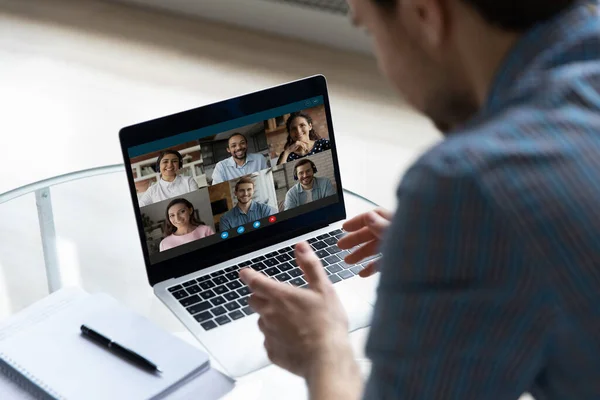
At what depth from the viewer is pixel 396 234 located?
68 centimetres

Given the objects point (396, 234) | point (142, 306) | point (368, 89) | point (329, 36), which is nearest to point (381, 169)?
point (368, 89)

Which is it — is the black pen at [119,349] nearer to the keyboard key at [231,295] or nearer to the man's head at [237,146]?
the keyboard key at [231,295]

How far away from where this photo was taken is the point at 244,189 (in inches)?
52.6

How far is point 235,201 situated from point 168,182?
4.4 inches

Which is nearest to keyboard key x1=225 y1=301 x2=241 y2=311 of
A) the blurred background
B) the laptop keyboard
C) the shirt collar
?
the laptop keyboard

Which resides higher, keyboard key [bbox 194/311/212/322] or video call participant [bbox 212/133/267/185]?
video call participant [bbox 212/133/267/185]

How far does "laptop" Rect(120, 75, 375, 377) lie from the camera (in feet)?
4.10

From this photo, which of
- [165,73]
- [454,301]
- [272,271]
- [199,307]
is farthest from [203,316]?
[165,73]

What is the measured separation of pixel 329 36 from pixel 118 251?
6.50 ft

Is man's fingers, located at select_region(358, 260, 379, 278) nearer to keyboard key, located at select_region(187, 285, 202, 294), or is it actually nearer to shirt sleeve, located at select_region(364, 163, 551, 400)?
keyboard key, located at select_region(187, 285, 202, 294)

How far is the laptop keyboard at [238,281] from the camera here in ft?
3.98

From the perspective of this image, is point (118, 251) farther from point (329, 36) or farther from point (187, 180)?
point (329, 36)

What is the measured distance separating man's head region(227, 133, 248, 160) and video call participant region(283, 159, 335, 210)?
0.29 ft

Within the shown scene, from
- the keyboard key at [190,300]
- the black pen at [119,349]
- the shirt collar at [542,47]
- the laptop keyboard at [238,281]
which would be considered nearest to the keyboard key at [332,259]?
the laptop keyboard at [238,281]
